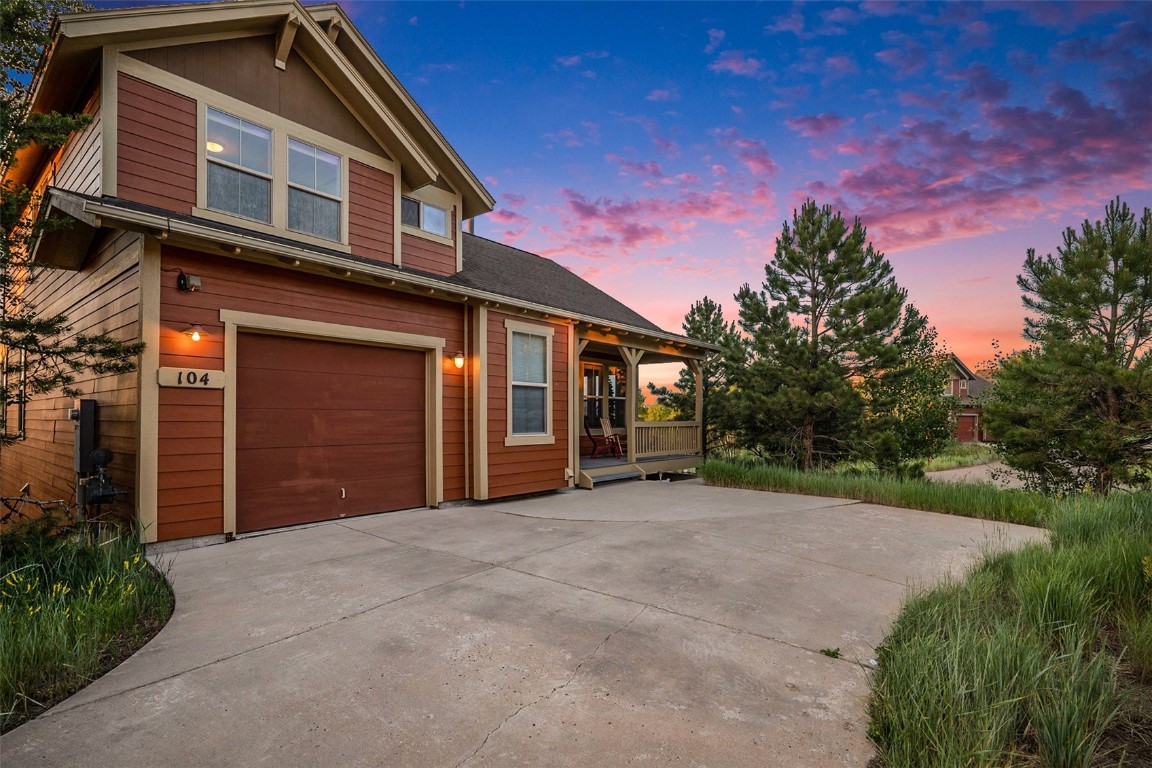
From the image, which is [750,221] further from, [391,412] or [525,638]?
[525,638]

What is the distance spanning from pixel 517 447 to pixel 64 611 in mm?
5628

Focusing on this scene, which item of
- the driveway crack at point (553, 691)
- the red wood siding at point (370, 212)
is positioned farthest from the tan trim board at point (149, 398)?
the driveway crack at point (553, 691)

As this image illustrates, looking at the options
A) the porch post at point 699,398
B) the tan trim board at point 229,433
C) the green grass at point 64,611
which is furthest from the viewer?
the porch post at point 699,398

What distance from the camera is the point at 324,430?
6.28 m

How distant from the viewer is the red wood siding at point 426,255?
24.9 feet

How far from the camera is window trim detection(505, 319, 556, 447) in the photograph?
314 inches

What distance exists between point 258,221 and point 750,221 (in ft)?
36.4

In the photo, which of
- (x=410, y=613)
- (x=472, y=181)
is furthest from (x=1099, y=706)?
(x=472, y=181)

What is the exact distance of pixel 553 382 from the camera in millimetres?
8711

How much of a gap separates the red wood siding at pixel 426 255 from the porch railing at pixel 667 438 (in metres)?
5.07

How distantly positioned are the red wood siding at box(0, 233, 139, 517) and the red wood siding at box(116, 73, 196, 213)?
54 cm

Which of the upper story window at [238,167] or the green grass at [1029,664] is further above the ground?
the upper story window at [238,167]

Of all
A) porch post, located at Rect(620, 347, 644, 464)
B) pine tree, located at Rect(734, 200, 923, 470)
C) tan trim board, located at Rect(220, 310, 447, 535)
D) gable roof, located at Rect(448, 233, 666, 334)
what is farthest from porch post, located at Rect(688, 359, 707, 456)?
tan trim board, located at Rect(220, 310, 447, 535)

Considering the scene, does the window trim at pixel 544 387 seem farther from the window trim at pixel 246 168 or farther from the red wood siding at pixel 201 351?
the window trim at pixel 246 168
